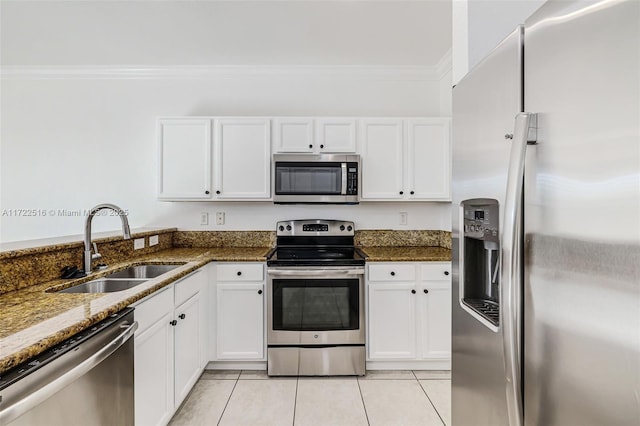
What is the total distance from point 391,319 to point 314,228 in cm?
104

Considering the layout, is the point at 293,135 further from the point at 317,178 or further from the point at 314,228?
the point at 314,228

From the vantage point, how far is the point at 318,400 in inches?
88.7

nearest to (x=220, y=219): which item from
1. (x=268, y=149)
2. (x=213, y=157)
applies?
(x=213, y=157)

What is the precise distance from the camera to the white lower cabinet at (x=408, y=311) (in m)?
2.59

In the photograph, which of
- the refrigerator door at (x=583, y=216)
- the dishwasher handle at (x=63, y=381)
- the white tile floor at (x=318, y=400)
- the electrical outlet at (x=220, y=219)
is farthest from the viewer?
the electrical outlet at (x=220, y=219)

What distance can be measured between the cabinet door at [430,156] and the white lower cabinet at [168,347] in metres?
1.88

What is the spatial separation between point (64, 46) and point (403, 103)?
2.97 meters

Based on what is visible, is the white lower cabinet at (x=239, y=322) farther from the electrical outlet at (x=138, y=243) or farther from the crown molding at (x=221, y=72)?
the crown molding at (x=221, y=72)

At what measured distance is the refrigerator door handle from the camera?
0.72 meters

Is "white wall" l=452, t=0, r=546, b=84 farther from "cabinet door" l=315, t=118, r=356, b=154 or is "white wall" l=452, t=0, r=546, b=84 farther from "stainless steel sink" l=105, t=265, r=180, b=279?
"stainless steel sink" l=105, t=265, r=180, b=279

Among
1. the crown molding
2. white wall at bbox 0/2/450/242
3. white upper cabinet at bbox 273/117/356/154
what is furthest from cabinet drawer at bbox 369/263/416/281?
the crown molding

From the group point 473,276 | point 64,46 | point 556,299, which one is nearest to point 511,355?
point 556,299

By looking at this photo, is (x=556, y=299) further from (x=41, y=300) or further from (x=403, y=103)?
(x=403, y=103)

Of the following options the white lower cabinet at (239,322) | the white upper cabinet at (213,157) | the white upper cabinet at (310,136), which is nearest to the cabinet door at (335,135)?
the white upper cabinet at (310,136)
